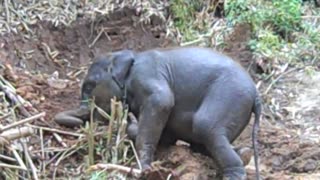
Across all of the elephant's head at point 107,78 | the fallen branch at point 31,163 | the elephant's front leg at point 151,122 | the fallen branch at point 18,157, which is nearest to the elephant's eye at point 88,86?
the elephant's head at point 107,78

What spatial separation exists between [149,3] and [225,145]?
7.52 ft

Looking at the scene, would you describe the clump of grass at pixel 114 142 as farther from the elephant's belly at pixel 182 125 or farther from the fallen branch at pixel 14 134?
the fallen branch at pixel 14 134

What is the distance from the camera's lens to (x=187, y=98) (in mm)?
4559

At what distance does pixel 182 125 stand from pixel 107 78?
47 centimetres

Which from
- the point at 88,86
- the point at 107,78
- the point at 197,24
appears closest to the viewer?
the point at 107,78

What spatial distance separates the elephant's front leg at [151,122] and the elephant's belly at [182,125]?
73 millimetres

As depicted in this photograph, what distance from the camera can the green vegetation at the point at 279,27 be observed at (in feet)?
20.7

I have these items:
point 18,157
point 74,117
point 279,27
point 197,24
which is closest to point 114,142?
point 74,117

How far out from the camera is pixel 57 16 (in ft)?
20.5

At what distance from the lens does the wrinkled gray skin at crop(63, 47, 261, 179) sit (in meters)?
4.45

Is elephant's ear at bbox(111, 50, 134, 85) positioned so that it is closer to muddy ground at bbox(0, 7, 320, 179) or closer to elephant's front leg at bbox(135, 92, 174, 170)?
elephant's front leg at bbox(135, 92, 174, 170)

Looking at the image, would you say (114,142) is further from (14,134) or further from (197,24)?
(197,24)

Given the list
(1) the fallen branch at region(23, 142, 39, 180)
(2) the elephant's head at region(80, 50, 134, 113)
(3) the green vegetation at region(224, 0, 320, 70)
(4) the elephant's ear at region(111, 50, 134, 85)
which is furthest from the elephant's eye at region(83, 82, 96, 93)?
(3) the green vegetation at region(224, 0, 320, 70)

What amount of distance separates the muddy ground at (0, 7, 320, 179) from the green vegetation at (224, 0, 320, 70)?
106 millimetres
